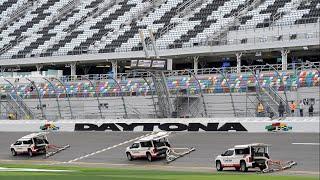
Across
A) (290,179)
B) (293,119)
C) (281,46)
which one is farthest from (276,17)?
(290,179)

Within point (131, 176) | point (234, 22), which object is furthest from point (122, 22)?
point (131, 176)

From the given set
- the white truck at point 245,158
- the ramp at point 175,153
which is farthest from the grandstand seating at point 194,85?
the white truck at point 245,158

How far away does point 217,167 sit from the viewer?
1318 inches

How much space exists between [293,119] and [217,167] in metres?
7.56

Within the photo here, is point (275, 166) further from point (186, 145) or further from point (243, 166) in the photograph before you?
point (186, 145)

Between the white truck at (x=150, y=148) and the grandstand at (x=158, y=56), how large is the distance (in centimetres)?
584

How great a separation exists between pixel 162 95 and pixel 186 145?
5.74 metres

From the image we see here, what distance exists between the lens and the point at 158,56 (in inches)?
2276

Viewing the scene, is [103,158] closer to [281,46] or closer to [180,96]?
[180,96]

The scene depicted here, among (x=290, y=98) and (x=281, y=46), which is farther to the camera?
(x=281, y=46)

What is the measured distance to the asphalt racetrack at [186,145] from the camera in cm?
3462

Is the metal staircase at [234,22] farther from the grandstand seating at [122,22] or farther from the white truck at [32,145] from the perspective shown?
the white truck at [32,145]

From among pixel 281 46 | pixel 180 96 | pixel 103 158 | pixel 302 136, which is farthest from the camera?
pixel 281 46

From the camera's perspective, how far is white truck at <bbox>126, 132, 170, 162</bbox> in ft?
124
